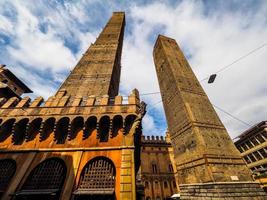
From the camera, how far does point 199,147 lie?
52.8 feet

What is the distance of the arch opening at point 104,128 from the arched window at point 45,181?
2350mm

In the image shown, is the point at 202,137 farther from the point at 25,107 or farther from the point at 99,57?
the point at 25,107

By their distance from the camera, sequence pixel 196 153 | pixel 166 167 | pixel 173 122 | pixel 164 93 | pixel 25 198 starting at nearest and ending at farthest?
1. pixel 25 198
2. pixel 196 153
3. pixel 173 122
4. pixel 164 93
5. pixel 166 167

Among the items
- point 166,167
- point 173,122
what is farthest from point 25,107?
point 166,167

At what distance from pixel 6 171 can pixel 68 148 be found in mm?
3140

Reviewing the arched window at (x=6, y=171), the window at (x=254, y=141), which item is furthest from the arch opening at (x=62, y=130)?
the window at (x=254, y=141)

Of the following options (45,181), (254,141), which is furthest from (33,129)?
(254,141)

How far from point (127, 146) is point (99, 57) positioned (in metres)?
12.0

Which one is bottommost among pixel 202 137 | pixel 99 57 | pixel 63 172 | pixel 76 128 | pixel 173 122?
pixel 63 172

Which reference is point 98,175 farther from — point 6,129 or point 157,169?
point 157,169

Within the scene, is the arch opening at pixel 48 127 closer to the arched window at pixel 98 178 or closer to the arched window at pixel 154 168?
the arched window at pixel 98 178

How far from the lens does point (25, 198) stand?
21.8ft

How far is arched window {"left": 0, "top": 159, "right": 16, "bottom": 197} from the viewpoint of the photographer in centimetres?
720

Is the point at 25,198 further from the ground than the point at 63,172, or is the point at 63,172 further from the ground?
the point at 63,172
